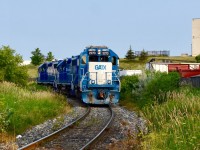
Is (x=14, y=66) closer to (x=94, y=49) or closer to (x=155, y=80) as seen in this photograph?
(x=94, y=49)

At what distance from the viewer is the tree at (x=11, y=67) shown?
3684cm

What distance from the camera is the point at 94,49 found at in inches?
1085

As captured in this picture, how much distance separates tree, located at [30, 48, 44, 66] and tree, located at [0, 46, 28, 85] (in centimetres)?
7207

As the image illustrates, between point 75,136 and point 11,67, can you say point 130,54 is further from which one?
point 75,136

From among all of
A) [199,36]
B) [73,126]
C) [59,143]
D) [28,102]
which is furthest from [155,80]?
[199,36]

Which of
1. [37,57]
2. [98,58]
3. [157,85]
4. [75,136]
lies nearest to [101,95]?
[98,58]

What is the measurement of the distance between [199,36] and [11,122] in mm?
93106

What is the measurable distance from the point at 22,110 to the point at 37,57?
9237 cm

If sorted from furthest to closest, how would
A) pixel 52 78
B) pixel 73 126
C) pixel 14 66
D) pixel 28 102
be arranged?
pixel 52 78 < pixel 14 66 < pixel 28 102 < pixel 73 126

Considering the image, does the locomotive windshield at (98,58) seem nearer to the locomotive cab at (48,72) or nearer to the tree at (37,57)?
the locomotive cab at (48,72)

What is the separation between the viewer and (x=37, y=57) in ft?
362

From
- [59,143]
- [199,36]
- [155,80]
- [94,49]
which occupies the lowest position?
[59,143]

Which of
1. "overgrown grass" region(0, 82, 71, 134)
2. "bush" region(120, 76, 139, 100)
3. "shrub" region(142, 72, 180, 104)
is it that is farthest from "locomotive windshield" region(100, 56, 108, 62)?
"bush" region(120, 76, 139, 100)

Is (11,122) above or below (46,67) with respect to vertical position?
below
